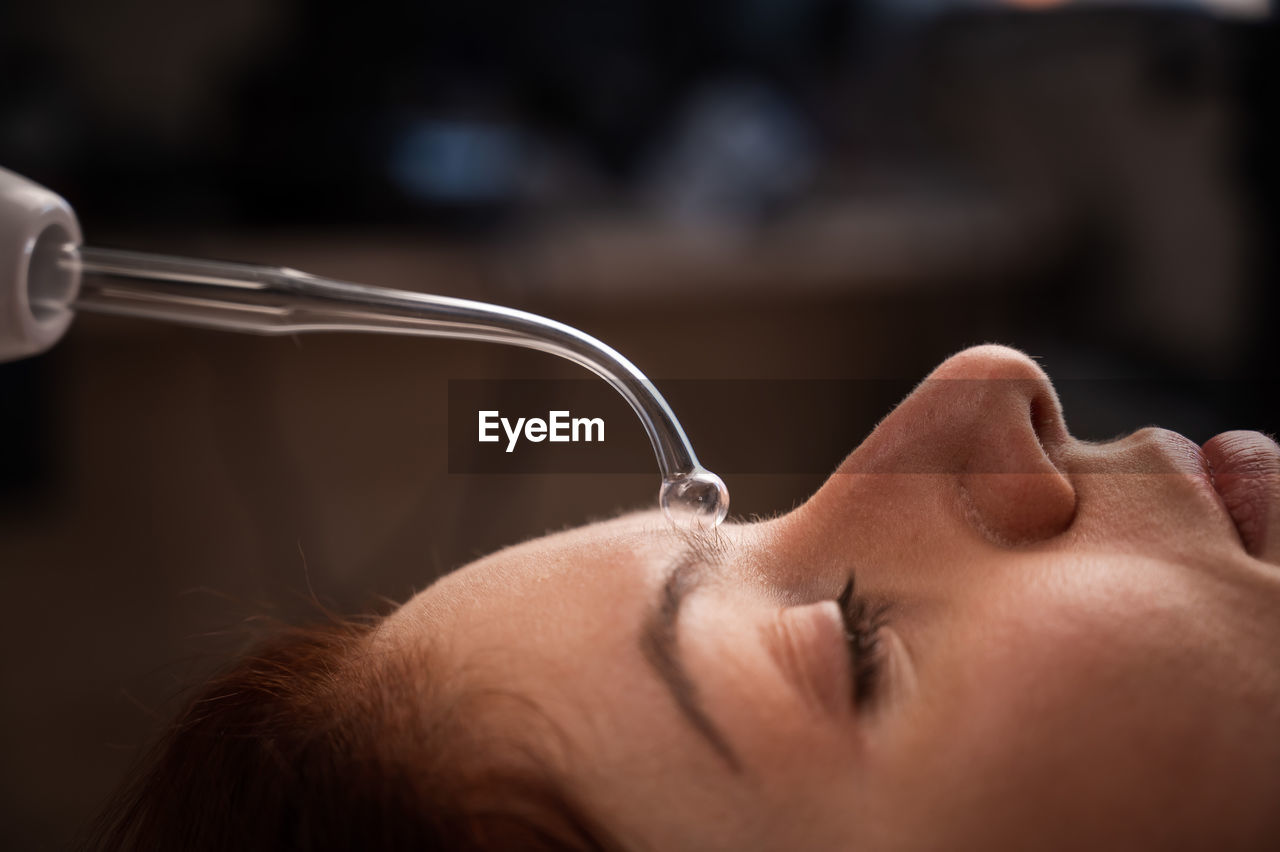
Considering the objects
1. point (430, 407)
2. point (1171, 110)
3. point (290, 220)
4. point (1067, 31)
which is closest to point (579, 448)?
point (430, 407)

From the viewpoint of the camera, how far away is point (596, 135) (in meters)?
1.53

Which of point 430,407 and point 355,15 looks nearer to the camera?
point 430,407

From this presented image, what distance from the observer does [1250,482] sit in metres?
0.42

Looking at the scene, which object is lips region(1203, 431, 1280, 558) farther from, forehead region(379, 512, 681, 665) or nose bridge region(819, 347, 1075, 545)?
forehead region(379, 512, 681, 665)

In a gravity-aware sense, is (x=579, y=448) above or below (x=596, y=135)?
below

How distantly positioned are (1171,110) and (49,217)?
4.06ft

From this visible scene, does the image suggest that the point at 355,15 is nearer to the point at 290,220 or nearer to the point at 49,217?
the point at 290,220

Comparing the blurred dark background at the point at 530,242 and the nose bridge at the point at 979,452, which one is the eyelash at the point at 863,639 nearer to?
the nose bridge at the point at 979,452

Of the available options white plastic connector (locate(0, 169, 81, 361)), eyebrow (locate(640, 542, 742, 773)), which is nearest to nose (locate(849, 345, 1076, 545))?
eyebrow (locate(640, 542, 742, 773))

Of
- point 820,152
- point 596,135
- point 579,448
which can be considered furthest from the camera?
point 820,152

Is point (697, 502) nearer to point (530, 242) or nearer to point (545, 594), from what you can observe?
point (545, 594)

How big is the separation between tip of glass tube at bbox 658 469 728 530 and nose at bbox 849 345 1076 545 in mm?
64

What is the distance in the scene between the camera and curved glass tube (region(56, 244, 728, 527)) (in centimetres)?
47

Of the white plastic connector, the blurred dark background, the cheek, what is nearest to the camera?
the cheek
